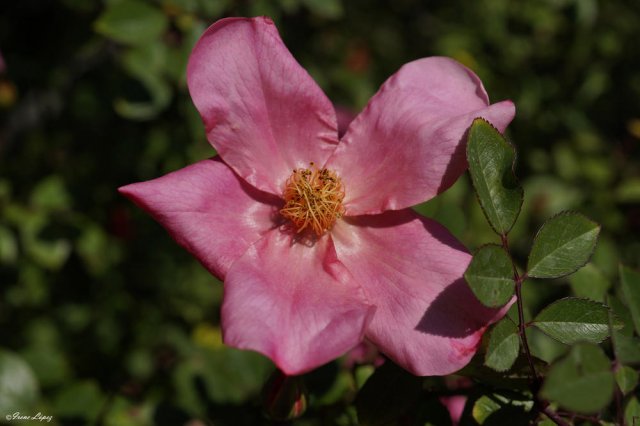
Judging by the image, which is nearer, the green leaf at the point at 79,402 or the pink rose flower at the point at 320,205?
the pink rose flower at the point at 320,205

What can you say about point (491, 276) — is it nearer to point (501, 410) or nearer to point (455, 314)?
point (455, 314)

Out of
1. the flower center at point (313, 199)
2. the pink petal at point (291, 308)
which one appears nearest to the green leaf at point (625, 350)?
the pink petal at point (291, 308)

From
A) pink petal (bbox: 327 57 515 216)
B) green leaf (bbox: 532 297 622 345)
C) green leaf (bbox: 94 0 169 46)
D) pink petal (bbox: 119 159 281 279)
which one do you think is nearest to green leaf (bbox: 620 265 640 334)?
green leaf (bbox: 532 297 622 345)

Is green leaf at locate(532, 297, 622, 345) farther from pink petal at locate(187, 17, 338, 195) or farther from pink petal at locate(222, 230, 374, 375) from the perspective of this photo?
pink petal at locate(187, 17, 338, 195)

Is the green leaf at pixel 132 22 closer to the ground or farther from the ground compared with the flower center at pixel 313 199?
farther from the ground

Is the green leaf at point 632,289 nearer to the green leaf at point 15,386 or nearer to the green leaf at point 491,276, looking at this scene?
the green leaf at point 491,276

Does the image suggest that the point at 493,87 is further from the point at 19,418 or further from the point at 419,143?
the point at 19,418
